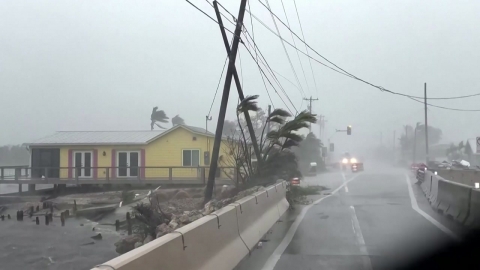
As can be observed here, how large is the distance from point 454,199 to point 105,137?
3039 centimetres

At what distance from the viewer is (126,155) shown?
40.2 meters

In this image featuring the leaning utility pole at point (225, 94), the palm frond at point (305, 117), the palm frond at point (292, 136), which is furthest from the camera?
the palm frond at point (292, 136)

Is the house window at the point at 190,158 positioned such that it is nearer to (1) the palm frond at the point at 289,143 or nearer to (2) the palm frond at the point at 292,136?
(1) the palm frond at the point at 289,143

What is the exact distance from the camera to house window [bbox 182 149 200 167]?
39.5 m

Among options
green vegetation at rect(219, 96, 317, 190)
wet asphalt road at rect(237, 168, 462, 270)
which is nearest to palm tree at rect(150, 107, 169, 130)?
green vegetation at rect(219, 96, 317, 190)

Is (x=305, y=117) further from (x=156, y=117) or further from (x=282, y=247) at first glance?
(x=156, y=117)

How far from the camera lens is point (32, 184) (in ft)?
128

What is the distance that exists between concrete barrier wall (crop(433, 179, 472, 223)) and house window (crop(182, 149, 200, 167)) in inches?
859

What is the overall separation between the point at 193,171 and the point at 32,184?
1094 cm

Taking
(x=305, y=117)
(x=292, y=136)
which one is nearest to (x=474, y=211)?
(x=305, y=117)

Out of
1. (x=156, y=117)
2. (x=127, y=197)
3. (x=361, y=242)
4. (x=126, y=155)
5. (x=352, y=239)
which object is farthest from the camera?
(x=156, y=117)

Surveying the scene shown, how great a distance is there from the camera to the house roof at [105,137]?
39.5 metres

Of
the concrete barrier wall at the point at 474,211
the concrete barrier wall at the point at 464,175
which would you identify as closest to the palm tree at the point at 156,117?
the concrete barrier wall at the point at 464,175

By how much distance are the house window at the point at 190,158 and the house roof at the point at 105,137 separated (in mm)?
1477
